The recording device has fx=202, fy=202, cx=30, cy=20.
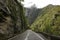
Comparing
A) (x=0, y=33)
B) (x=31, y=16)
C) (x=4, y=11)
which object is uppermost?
(x=4, y=11)

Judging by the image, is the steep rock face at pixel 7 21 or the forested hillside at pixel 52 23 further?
the forested hillside at pixel 52 23

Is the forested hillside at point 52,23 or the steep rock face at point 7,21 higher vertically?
the steep rock face at point 7,21

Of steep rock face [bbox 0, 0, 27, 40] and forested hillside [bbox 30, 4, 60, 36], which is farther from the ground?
steep rock face [bbox 0, 0, 27, 40]

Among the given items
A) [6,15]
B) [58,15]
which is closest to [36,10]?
[58,15]

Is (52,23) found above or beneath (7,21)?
beneath

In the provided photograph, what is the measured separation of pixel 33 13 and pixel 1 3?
165 meters

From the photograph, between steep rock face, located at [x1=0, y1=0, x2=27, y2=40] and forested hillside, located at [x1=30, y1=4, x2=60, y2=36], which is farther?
forested hillside, located at [x1=30, y1=4, x2=60, y2=36]

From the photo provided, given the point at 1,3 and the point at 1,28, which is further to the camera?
the point at 1,3

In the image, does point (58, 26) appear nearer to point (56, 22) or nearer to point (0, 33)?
point (56, 22)

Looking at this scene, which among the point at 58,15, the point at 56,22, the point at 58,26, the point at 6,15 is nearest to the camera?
the point at 6,15

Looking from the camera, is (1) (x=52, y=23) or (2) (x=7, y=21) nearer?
(2) (x=7, y=21)

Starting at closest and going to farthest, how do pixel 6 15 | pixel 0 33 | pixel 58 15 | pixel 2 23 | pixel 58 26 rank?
pixel 0 33 < pixel 2 23 < pixel 6 15 < pixel 58 26 < pixel 58 15

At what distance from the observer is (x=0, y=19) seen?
26969mm

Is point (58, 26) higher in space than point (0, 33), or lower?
lower
